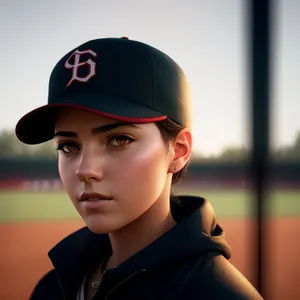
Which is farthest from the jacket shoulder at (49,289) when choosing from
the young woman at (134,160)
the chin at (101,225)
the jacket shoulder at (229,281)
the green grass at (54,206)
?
the green grass at (54,206)

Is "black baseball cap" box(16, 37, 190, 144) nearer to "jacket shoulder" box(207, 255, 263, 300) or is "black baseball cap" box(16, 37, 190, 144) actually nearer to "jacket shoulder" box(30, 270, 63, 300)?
"jacket shoulder" box(207, 255, 263, 300)

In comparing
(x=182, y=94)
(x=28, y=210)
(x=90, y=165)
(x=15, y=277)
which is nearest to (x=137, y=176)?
(x=90, y=165)

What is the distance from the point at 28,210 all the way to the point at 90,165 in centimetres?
979

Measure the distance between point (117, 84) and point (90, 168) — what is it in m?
0.18

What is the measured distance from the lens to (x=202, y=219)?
913 millimetres

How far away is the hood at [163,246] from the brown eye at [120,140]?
0.65ft

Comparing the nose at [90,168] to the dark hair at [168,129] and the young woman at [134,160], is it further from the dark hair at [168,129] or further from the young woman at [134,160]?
the dark hair at [168,129]

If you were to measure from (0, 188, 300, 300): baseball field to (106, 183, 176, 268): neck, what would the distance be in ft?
0.71

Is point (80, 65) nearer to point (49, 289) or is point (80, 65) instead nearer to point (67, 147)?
point (67, 147)

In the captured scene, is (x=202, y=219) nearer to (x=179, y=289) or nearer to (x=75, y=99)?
(x=179, y=289)

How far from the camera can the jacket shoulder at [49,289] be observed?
1.05m

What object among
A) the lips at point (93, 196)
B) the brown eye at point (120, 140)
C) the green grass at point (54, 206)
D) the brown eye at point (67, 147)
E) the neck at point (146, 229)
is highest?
the brown eye at point (120, 140)

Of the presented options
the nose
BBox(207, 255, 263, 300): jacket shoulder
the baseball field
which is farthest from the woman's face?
the baseball field

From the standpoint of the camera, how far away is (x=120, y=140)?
83 centimetres
